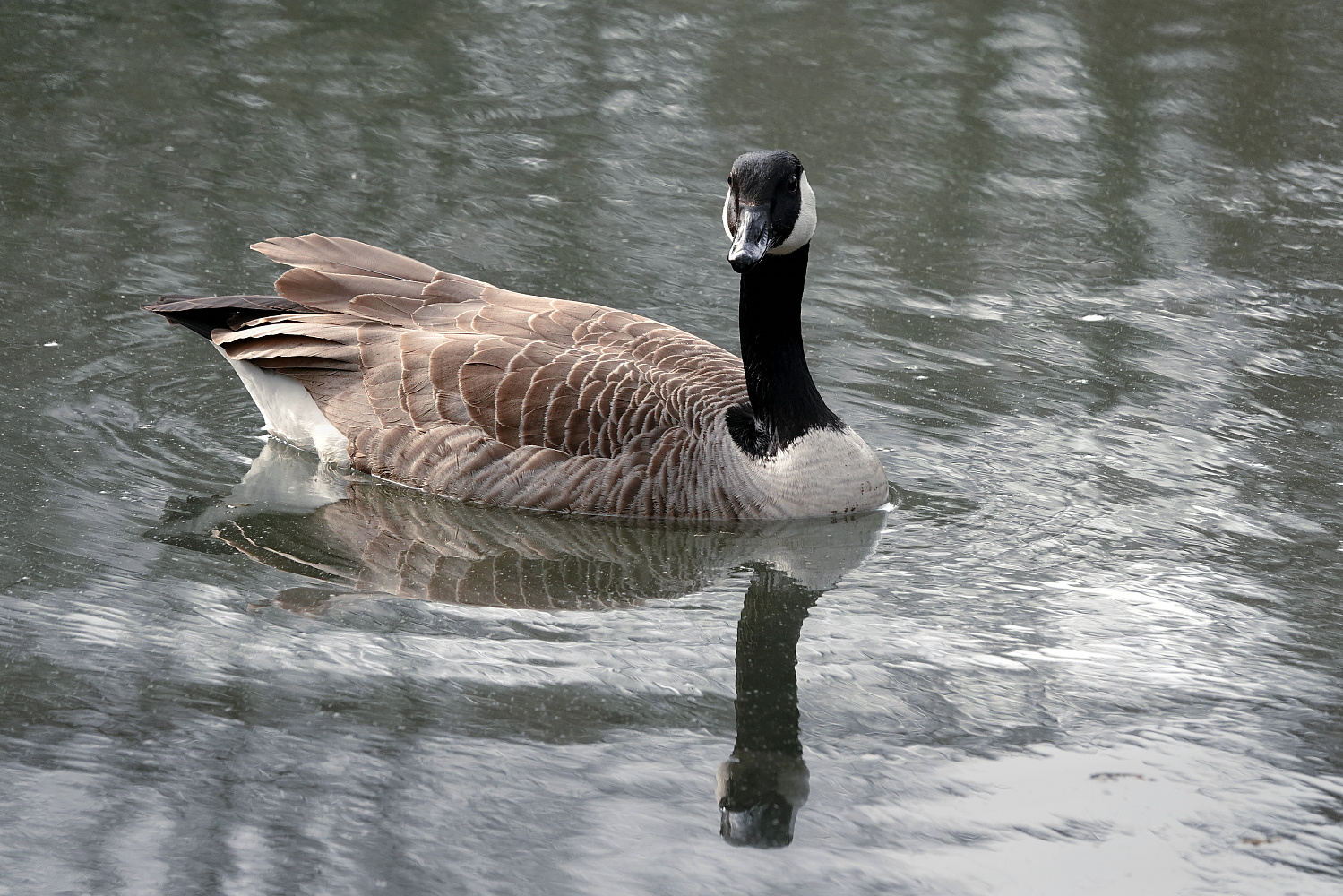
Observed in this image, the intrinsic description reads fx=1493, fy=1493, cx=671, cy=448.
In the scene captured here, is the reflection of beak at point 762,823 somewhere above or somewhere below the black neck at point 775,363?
below

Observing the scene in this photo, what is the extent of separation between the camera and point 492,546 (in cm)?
616

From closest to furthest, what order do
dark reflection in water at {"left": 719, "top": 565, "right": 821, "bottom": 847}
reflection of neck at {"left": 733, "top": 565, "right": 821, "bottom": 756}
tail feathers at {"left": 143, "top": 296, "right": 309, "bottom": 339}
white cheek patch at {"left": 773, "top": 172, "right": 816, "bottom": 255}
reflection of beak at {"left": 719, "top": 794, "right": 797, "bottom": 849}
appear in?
reflection of beak at {"left": 719, "top": 794, "right": 797, "bottom": 849} < dark reflection in water at {"left": 719, "top": 565, "right": 821, "bottom": 847} < reflection of neck at {"left": 733, "top": 565, "right": 821, "bottom": 756} < white cheek patch at {"left": 773, "top": 172, "right": 816, "bottom": 255} < tail feathers at {"left": 143, "top": 296, "right": 309, "bottom": 339}

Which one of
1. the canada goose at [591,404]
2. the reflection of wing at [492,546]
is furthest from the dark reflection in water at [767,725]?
the canada goose at [591,404]

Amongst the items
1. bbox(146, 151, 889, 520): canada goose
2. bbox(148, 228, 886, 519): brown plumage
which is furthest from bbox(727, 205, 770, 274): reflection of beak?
bbox(148, 228, 886, 519): brown plumage

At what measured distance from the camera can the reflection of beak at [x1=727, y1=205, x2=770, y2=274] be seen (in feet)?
18.6

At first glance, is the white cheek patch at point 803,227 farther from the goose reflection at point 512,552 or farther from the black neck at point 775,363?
the goose reflection at point 512,552

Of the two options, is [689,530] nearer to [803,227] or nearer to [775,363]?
[775,363]

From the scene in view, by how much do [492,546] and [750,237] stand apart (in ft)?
5.40

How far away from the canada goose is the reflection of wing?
0.10 m

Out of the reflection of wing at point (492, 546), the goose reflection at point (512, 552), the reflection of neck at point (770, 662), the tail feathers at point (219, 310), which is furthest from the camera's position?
the tail feathers at point (219, 310)

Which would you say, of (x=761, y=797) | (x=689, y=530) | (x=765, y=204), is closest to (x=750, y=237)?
(x=765, y=204)

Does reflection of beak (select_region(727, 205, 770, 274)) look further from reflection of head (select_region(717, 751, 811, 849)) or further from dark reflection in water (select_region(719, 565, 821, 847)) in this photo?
reflection of head (select_region(717, 751, 811, 849))

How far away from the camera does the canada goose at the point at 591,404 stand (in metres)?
6.35

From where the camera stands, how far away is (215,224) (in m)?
9.09
